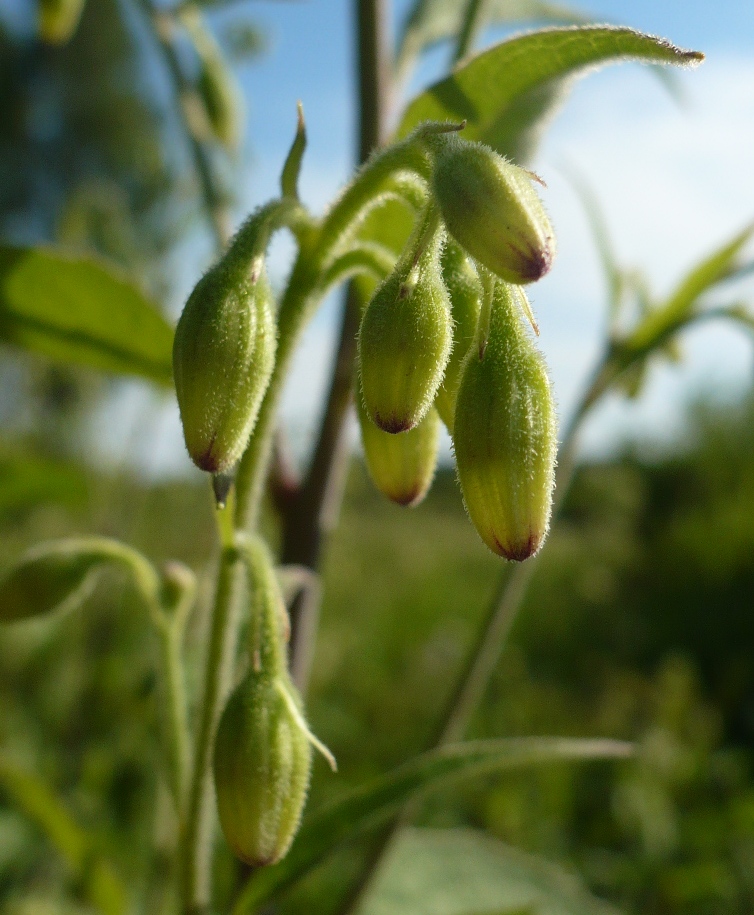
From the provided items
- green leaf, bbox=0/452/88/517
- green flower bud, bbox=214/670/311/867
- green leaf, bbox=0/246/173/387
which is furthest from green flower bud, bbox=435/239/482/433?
green leaf, bbox=0/452/88/517

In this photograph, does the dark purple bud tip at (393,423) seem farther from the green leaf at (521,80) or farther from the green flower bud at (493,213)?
the green leaf at (521,80)

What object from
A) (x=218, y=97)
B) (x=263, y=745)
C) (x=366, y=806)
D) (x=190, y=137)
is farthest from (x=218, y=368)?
(x=218, y=97)

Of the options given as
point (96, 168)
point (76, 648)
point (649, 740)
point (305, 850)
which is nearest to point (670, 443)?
point (649, 740)

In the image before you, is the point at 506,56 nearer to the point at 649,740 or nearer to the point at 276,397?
the point at 276,397

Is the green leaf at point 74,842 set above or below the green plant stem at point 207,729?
below

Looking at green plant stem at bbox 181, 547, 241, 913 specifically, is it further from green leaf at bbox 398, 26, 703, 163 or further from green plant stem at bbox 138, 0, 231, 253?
green plant stem at bbox 138, 0, 231, 253

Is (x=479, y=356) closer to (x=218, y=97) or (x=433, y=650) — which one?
(x=218, y=97)

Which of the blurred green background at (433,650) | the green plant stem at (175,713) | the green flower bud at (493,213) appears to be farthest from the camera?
the blurred green background at (433,650)

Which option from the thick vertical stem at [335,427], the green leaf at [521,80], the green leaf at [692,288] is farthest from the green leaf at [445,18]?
the green leaf at [521,80]
